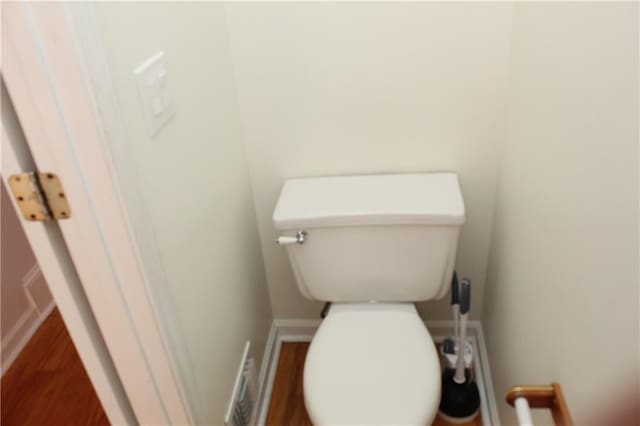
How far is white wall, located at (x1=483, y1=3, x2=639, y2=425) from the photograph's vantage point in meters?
0.68

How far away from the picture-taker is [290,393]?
1.73 m

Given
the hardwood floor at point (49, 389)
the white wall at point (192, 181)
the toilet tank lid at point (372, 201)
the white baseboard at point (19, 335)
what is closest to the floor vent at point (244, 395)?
the white wall at point (192, 181)

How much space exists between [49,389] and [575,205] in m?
1.82

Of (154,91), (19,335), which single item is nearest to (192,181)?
(154,91)

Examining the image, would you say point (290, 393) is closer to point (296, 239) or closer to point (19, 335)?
point (296, 239)

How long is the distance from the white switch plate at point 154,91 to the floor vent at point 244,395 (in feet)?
2.52

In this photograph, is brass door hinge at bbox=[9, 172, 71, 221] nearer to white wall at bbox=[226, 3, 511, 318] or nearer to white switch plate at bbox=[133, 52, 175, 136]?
white switch plate at bbox=[133, 52, 175, 136]

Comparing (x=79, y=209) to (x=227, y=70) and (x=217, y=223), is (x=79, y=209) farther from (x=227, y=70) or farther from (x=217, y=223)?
(x=227, y=70)

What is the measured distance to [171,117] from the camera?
0.97 meters

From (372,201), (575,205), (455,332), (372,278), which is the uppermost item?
(575,205)

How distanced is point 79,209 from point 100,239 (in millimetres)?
57

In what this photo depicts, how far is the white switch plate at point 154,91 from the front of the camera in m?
0.86

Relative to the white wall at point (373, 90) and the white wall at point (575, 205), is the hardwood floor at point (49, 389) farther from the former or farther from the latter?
the white wall at point (575, 205)

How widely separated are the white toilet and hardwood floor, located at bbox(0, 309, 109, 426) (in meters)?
0.88
